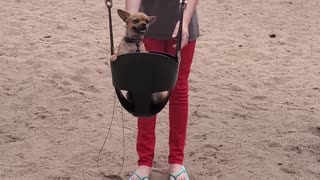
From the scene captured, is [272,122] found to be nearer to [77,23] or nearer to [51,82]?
[51,82]

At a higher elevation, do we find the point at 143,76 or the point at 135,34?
the point at 135,34

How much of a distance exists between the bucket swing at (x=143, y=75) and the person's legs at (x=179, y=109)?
0.37 meters

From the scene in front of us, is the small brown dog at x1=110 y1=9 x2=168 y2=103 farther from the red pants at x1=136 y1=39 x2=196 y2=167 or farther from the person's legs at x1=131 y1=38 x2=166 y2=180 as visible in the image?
the person's legs at x1=131 y1=38 x2=166 y2=180

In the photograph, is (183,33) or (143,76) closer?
(143,76)

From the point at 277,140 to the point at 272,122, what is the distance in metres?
0.31

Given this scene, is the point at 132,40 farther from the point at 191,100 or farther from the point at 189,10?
the point at 191,100

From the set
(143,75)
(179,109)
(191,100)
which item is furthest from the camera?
(191,100)

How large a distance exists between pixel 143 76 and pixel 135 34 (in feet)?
0.60

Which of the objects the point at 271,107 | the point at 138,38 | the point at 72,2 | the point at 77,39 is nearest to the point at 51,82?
the point at 77,39

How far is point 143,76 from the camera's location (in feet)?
7.53

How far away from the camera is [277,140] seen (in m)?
3.61

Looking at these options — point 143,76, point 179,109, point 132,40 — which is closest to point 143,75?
point 143,76

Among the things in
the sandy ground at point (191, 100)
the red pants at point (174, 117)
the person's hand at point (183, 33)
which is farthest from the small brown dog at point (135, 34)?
the sandy ground at point (191, 100)

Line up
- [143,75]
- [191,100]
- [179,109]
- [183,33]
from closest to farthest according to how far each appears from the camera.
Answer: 1. [143,75]
2. [183,33]
3. [179,109]
4. [191,100]
